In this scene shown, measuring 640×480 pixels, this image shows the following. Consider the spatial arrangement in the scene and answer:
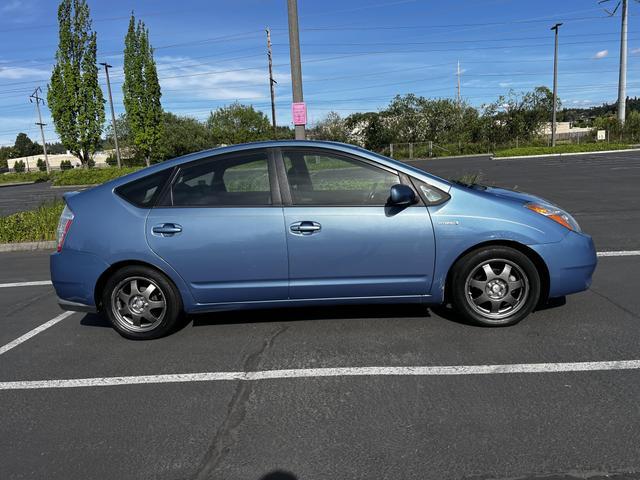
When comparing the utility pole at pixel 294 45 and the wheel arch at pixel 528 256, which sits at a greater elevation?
the utility pole at pixel 294 45

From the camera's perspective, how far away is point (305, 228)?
419cm

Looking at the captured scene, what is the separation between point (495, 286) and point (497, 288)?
3cm

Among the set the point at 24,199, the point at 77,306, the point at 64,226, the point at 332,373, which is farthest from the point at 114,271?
the point at 24,199

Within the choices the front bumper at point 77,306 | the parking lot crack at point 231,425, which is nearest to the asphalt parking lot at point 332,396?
the parking lot crack at point 231,425

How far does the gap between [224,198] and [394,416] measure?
2270 mm

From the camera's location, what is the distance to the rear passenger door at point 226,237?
4234 mm

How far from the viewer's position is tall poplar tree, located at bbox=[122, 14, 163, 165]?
34.4 m

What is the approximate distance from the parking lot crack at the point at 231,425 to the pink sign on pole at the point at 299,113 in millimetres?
7779

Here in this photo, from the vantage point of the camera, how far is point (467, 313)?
436 centimetres

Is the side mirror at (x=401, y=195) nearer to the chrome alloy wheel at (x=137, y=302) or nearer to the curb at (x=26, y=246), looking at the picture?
the chrome alloy wheel at (x=137, y=302)

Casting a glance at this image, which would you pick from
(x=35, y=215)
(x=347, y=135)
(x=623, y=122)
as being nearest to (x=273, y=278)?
(x=35, y=215)

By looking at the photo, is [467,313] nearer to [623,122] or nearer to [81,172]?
[81,172]

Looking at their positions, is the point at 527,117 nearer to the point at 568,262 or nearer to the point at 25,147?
the point at 568,262

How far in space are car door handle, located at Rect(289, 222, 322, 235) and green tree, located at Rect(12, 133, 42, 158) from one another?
13993 centimetres
